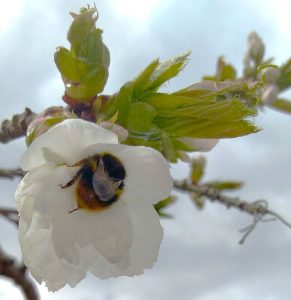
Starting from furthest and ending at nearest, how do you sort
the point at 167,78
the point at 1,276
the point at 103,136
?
1. the point at 1,276
2. the point at 167,78
3. the point at 103,136

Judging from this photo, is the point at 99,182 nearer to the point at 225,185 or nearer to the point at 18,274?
the point at 18,274

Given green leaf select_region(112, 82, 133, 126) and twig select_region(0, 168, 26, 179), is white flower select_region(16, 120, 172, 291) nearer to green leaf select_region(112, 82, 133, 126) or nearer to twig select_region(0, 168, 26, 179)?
green leaf select_region(112, 82, 133, 126)

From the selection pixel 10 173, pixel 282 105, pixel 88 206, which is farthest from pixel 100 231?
pixel 282 105

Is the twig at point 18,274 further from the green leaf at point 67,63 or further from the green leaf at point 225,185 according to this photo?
the green leaf at point 225,185

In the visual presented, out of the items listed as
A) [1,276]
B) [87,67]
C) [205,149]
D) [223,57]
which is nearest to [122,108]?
[87,67]

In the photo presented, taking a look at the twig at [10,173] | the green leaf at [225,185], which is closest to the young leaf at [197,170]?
the green leaf at [225,185]

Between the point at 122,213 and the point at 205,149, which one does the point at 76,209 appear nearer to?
the point at 122,213

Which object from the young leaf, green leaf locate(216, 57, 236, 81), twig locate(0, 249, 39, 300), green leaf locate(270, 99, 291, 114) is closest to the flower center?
twig locate(0, 249, 39, 300)
